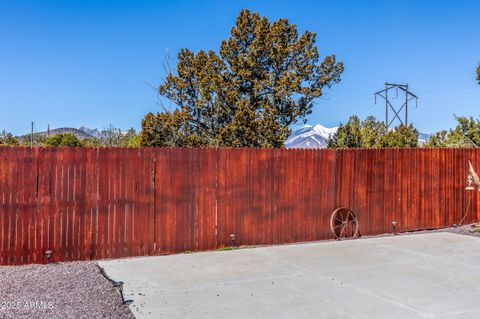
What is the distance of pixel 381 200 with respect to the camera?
9.71 meters

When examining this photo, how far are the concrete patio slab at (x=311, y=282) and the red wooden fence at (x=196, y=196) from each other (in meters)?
0.46

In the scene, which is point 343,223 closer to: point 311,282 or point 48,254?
point 311,282

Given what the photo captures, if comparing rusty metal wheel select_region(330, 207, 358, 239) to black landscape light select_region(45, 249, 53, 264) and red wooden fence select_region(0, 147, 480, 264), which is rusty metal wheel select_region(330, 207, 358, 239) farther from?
black landscape light select_region(45, 249, 53, 264)

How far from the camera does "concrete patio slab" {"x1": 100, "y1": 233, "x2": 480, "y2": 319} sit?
4.88m

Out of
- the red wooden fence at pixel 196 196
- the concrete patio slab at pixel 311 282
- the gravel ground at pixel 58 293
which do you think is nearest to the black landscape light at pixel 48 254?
the red wooden fence at pixel 196 196

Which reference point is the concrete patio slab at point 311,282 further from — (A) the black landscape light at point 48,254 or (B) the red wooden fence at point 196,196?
(A) the black landscape light at point 48,254

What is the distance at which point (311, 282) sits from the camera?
5.99m

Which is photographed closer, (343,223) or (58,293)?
(58,293)

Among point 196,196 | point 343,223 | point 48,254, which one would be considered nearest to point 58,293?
point 48,254

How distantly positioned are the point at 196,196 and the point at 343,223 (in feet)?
10.9

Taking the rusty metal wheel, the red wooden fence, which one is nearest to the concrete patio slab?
the red wooden fence

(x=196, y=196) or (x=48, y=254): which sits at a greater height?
(x=196, y=196)

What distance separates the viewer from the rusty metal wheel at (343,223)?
9147 mm

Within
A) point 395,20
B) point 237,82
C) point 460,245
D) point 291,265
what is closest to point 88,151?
point 291,265
